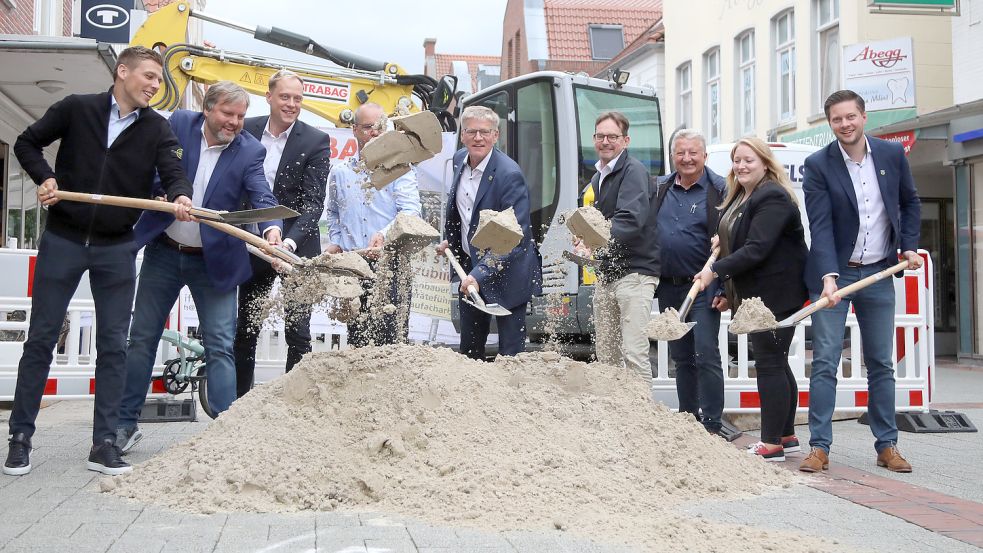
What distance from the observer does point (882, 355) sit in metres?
6.21

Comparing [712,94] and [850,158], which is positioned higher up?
[712,94]

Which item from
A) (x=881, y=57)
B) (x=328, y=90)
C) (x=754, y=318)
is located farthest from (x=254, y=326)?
(x=881, y=57)

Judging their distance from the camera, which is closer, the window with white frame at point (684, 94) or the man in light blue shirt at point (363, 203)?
the man in light blue shirt at point (363, 203)

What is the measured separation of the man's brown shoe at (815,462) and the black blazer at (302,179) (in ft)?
10.1

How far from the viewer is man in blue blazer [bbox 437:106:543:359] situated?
657 centimetres

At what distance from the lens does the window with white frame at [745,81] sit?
24.6m

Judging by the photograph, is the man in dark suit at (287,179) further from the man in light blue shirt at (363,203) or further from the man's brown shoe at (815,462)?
the man's brown shoe at (815,462)

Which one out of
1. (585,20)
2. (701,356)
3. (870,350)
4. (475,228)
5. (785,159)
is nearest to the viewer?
(870,350)

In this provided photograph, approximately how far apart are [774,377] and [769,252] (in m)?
0.71

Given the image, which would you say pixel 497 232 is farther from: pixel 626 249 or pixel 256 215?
pixel 256 215

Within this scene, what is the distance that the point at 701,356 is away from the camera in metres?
6.83

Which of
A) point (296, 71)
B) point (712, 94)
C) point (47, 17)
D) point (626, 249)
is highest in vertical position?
point (712, 94)

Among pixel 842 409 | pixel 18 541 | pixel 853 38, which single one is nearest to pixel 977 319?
pixel 853 38

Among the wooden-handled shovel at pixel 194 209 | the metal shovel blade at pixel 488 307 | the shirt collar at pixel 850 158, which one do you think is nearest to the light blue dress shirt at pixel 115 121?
the wooden-handled shovel at pixel 194 209
